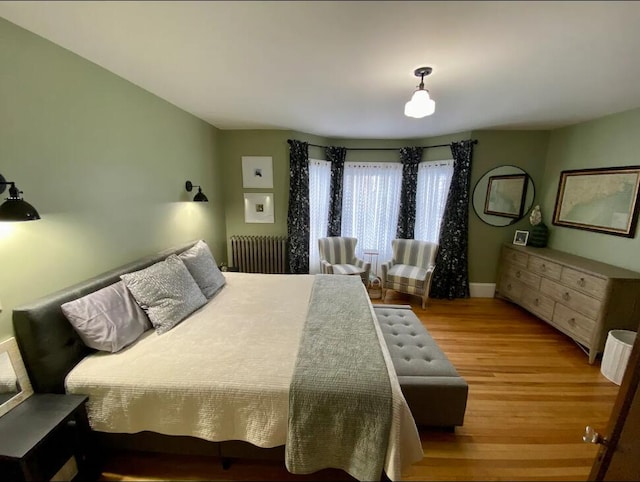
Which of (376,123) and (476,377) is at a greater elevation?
(376,123)

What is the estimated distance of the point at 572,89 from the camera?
1984 mm

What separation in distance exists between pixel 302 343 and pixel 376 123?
8.69 ft

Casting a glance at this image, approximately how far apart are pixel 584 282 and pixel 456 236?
1404 mm

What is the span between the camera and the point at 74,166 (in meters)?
1.57

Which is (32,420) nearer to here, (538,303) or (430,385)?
(430,385)

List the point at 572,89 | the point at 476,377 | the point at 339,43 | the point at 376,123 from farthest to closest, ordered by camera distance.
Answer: the point at 376,123 → the point at 476,377 → the point at 572,89 → the point at 339,43

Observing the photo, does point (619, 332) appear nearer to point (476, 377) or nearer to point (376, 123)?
point (476, 377)

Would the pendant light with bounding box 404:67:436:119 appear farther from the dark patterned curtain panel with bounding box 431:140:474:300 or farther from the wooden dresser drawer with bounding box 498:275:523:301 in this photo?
the wooden dresser drawer with bounding box 498:275:523:301

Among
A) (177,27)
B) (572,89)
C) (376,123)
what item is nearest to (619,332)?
(572,89)

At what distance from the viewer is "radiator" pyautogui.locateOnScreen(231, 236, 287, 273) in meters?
3.72

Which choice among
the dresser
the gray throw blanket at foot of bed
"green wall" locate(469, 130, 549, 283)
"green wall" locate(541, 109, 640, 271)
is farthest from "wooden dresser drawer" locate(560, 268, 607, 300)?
the gray throw blanket at foot of bed

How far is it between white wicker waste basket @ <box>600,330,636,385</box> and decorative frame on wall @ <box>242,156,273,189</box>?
3901 mm

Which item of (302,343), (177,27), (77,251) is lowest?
(302,343)

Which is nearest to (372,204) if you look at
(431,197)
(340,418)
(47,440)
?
(431,197)
